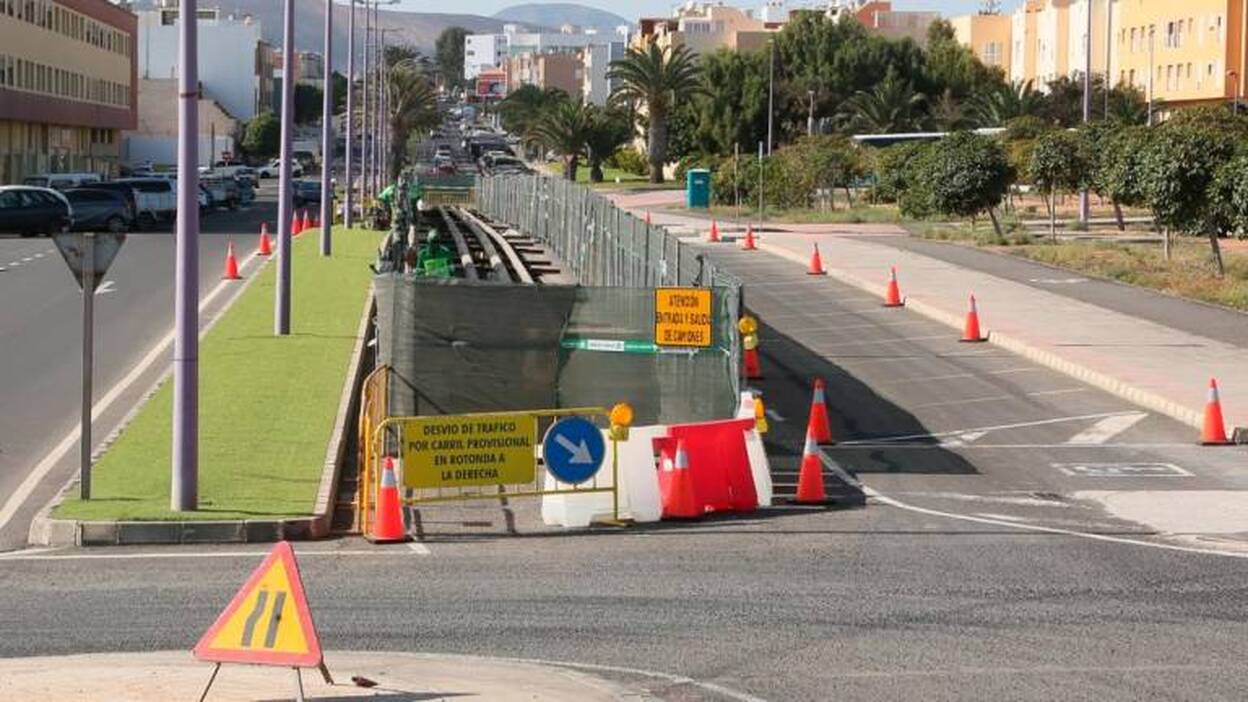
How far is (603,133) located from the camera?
128 m

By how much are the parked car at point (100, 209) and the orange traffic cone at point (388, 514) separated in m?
44.4

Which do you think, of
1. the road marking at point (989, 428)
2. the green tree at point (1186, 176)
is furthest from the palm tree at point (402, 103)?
the road marking at point (989, 428)

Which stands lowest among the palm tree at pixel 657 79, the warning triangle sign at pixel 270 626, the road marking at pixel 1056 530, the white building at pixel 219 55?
the road marking at pixel 1056 530

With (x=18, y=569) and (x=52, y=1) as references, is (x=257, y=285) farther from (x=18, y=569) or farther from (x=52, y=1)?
(x=52, y=1)

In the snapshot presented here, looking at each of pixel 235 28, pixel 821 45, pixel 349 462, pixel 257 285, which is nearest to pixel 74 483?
pixel 349 462

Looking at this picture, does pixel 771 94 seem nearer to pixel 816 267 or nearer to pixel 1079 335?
pixel 816 267

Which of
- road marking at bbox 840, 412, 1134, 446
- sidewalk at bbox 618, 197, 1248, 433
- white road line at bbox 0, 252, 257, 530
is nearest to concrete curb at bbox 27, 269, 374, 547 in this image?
white road line at bbox 0, 252, 257, 530

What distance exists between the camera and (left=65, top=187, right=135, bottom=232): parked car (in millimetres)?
59750

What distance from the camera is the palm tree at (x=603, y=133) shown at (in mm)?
126688

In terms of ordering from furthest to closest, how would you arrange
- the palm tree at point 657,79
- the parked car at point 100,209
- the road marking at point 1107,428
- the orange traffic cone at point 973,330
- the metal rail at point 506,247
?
the palm tree at point 657,79, the parked car at point 100,209, the metal rail at point 506,247, the orange traffic cone at point 973,330, the road marking at point 1107,428

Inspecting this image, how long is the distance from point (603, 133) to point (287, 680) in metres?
117

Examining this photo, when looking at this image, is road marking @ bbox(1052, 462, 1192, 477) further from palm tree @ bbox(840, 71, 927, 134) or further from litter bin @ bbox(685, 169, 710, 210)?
palm tree @ bbox(840, 71, 927, 134)

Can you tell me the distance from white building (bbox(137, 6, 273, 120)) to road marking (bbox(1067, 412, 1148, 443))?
152 metres

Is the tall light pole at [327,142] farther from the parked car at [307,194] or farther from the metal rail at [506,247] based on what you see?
the parked car at [307,194]
